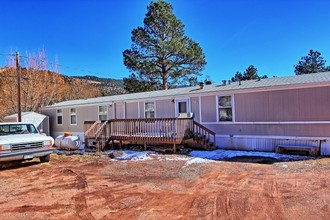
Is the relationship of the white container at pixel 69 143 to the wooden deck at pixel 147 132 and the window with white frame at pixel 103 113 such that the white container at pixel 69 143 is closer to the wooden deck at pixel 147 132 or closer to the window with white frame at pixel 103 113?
the wooden deck at pixel 147 132

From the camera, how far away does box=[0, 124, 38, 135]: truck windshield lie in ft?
32.6

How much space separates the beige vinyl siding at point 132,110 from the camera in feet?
51.8

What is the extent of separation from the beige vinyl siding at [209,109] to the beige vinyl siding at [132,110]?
4.48m

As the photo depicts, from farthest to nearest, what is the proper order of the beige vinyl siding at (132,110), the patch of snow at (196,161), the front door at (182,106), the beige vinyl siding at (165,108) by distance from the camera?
the beige vinyl siding at (132,110)
the beige vinyl siding at (165,108)
the front door at (182,106)
the patch of snow at (196,161)

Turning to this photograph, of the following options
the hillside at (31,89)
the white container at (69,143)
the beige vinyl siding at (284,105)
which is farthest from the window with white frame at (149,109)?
the hillside at (31,89)

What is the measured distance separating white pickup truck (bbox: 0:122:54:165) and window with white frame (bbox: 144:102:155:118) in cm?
634

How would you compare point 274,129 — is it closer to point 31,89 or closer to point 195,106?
point 195,106

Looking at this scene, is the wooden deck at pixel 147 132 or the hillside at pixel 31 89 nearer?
the wooden deck at pixel 147 132

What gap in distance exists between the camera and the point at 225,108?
489 inches

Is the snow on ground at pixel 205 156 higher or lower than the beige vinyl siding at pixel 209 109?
lower

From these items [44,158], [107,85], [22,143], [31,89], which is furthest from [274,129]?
[107,85]

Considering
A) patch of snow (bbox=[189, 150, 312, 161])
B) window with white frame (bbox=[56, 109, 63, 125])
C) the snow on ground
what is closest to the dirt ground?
the snow on ground

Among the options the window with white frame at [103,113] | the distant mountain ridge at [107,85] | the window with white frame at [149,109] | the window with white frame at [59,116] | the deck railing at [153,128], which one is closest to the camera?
the deck railing at [153,128]

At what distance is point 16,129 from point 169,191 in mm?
7408
